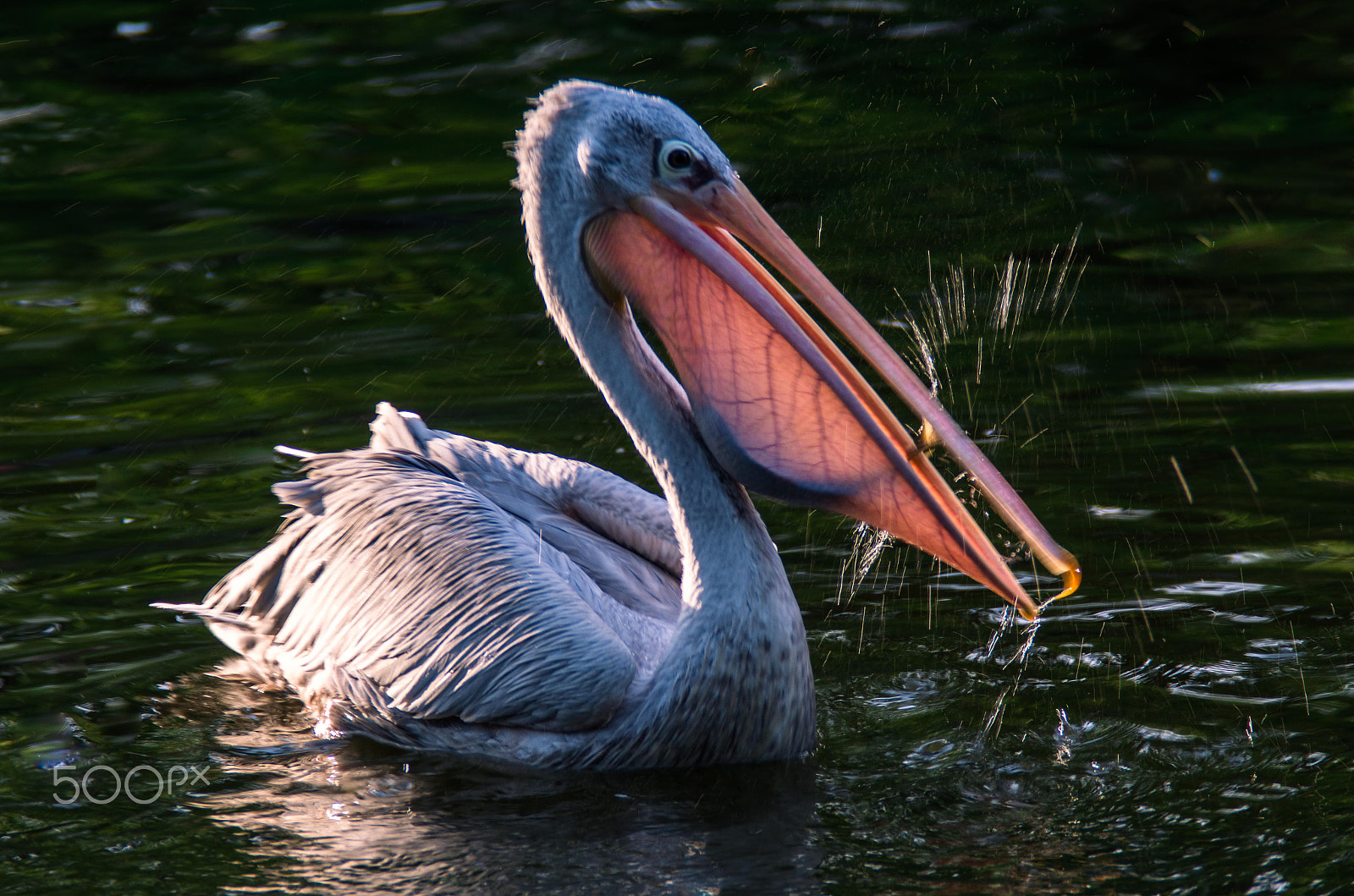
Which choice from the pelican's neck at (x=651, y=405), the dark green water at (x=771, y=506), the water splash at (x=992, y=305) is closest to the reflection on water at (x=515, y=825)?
the dark green water at (x=771, y=506)

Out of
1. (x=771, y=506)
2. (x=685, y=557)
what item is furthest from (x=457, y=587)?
(x=771, y=506)

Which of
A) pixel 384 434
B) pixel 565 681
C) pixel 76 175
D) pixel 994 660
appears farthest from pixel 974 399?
pixel 76 175

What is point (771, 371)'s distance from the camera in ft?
12.3

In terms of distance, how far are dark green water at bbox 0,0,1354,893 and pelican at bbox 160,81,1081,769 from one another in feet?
0.50

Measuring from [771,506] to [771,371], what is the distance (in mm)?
1920

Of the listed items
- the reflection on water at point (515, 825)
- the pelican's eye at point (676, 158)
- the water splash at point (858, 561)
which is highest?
the pelican's eye at point (676, 158)

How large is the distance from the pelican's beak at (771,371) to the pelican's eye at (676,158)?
0.05 metres

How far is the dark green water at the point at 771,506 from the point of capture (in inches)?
139

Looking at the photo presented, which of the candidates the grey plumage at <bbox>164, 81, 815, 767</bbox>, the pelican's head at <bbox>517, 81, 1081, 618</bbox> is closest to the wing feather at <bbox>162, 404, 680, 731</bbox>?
the grey plumage at <bbox>164, 81, 815, 767</bbox>

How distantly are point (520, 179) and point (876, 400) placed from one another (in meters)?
1.03

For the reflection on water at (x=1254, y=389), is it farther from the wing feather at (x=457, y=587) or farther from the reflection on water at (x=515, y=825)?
the reflection on water at (x=515, y=825)

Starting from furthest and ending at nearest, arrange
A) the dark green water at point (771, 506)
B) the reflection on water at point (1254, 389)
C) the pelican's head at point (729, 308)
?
the reflection on water at point (1254, 389), the pelican's head at point (729, 308), the dark green water at point (771, 506)

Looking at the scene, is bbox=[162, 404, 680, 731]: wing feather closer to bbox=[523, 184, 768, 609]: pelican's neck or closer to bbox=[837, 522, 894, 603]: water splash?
bbox=[523, 184, 768, 609]: pelican's neck

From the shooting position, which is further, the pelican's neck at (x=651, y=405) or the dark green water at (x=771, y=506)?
the pelican's neck at (x=651, y=405)
